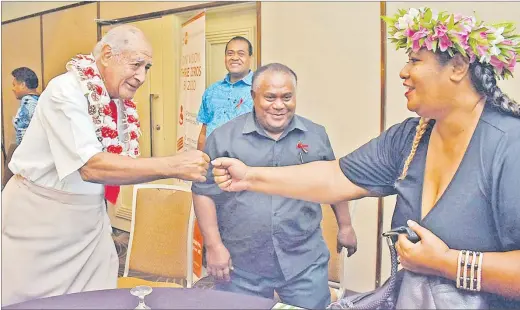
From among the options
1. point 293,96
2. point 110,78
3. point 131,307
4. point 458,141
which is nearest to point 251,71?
point 293,96

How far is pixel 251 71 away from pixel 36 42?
69 cm

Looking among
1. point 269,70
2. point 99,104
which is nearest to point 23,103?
point 99,104

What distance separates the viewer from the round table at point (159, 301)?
45.8 inches

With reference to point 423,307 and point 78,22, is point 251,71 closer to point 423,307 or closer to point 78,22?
point 78,22

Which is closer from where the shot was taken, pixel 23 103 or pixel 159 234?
pixel 23 103

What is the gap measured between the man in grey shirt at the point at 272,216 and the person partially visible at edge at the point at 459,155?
239 mm

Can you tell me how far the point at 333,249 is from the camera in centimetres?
140

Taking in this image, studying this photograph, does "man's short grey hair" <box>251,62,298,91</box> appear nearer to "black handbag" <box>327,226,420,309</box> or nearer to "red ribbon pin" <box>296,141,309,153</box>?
"red ribbon pin" <box>296,141,309,153</box>

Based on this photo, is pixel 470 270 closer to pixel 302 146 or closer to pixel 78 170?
pixel 302 146

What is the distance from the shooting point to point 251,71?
4.61 ft

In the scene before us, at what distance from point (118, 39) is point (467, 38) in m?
0.88

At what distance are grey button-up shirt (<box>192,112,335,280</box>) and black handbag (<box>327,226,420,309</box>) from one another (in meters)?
0.16

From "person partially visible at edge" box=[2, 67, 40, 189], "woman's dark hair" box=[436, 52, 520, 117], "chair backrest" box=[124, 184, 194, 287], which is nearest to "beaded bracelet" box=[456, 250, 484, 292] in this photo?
"woman's dark hair" box=[436, 52, 520, 117]

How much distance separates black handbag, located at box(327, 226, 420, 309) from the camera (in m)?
1.25
